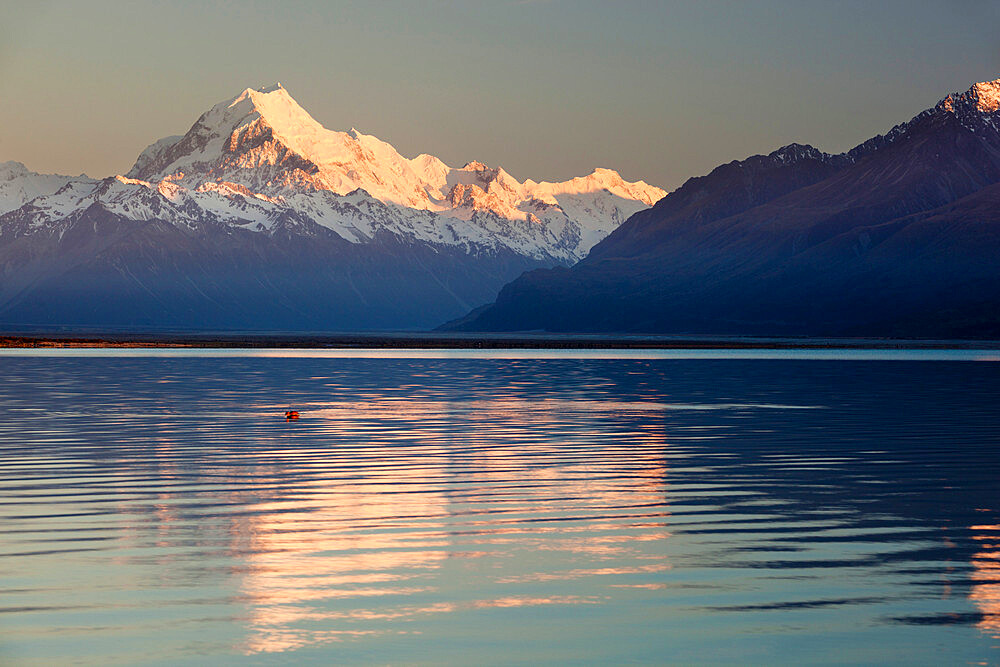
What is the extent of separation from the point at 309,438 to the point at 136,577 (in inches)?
1292

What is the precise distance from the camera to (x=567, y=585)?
27578 mm

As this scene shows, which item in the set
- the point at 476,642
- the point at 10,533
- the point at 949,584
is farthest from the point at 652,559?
the point at 10,533

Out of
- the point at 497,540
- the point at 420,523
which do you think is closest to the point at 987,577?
the point at 497,540

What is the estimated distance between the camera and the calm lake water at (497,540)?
75.9ft

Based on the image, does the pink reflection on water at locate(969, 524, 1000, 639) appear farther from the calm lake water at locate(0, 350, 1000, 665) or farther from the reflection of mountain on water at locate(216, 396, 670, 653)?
the reflection of mountain on water at locate(216, 396, 670, 653)

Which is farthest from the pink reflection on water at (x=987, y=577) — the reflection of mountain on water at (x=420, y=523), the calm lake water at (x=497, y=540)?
the reflection of mountain on water at (x=420, y=523)

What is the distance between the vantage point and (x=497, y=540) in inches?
1294

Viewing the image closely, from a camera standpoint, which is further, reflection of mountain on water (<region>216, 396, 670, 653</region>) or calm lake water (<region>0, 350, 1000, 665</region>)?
reflection of mountain on water (<region>216, 396, 670, 653</region>)

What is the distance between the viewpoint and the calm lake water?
911 inches

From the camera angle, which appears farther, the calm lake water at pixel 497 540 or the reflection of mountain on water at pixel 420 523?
the reflection of mountain on water at pixel 420 523

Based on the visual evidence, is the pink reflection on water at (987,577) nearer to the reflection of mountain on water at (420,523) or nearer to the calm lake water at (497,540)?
the calm lake water at (497,540)

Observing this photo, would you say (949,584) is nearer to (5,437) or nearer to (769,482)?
(769,482)

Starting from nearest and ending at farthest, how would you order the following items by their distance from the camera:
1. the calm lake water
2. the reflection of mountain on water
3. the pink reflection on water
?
the calm lake water
the pink reflection on water
the reflection of mountain on water

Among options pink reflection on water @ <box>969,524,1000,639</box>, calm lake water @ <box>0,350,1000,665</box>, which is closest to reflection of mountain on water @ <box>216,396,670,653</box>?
calm lake water @ <box>0,350,1000,665</box>
